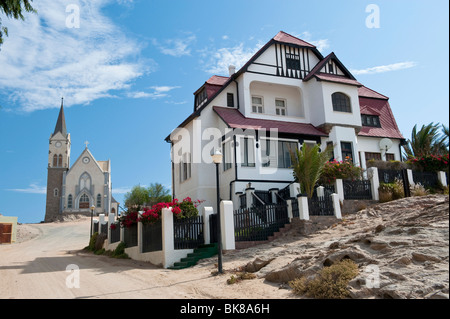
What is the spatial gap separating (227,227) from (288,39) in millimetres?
16221

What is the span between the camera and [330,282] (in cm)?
787

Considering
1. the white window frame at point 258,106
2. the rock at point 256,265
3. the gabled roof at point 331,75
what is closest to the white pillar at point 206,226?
the rock at point 256,265

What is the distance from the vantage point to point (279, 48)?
25.5 m

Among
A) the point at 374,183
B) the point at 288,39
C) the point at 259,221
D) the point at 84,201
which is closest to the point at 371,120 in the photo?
the point at 288,39

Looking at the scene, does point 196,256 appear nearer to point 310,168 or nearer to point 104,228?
point 310,168

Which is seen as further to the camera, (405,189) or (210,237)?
(405,189)

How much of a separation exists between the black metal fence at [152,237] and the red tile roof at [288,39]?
48.9 ft

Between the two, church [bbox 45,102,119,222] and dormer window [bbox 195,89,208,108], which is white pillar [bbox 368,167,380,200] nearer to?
dormer window [bbox 195,89,208,108]

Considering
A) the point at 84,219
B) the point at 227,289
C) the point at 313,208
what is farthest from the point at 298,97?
the point at 84,219

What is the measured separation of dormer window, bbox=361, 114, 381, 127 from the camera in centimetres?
2858

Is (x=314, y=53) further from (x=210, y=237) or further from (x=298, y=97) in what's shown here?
(x=210, y=237)

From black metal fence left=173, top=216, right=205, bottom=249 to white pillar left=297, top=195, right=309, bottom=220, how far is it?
13.4 feet

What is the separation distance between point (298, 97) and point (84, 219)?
46.9 meters
